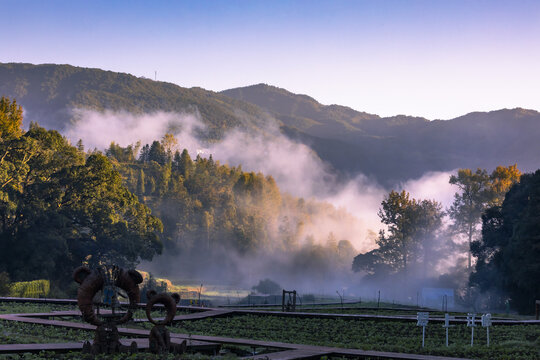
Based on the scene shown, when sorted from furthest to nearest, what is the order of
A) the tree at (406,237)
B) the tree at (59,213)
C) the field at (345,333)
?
the tree at (406,237) → the tree at (59,213) → the field at (345,333)

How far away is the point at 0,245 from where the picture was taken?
61.4 m

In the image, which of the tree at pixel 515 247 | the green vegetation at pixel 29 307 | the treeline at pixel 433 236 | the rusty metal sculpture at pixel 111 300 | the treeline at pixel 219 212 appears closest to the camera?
the rusty metal sculpture at pixel 111 300

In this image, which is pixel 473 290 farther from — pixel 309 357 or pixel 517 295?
pixel 309 357

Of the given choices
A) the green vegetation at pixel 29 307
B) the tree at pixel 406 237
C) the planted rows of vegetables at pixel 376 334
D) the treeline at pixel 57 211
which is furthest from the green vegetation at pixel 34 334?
the tree at pixel 406 237

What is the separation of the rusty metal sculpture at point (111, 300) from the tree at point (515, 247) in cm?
4251

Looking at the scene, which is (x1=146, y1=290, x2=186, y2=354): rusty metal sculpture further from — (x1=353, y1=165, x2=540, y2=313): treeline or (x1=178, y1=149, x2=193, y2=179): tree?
(x1=178, y1=149, x2=193, y2=179): tree

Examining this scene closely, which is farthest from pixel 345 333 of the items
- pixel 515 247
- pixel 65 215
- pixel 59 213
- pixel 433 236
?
pixel 433 236

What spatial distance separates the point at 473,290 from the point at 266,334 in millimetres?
57980

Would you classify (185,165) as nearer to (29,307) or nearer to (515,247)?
(515,247)

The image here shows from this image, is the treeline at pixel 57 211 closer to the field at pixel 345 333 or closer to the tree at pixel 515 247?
the field at pixel 345 333

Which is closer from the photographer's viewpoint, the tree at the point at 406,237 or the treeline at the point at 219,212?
the tree at the point at 406,237

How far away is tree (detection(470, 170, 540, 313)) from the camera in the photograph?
184 feet

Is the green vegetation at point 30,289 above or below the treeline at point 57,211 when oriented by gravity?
below

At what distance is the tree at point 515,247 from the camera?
184ft
